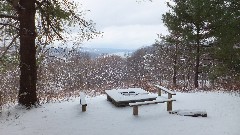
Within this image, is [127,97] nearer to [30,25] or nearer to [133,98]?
[133,98]

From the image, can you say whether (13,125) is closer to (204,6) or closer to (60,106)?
(60,106)

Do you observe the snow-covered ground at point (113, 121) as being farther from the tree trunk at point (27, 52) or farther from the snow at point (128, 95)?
the tree trunk at point (27, 52)

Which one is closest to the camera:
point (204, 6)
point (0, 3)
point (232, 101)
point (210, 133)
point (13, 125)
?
point (210, 133)

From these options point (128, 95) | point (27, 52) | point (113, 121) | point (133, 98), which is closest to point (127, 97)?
point (133, 98)

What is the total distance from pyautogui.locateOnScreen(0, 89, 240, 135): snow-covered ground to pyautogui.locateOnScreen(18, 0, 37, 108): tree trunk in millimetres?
623

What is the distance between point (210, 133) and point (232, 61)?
28.2 ft

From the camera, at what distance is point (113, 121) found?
928cm

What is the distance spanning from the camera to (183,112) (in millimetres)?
10109

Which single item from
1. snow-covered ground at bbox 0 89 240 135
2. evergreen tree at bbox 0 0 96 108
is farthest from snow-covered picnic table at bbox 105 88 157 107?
evergreen tree at bbox 0 0 96 108

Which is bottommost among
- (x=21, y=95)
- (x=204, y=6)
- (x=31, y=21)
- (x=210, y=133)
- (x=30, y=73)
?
(x=210, y=133)

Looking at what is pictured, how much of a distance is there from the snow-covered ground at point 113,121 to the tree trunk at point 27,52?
2.04 feet

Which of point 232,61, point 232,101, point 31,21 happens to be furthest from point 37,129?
point 232,61

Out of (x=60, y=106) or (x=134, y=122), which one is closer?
(x=134, y=122)

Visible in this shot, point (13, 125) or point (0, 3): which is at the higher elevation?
point (0, 3)
